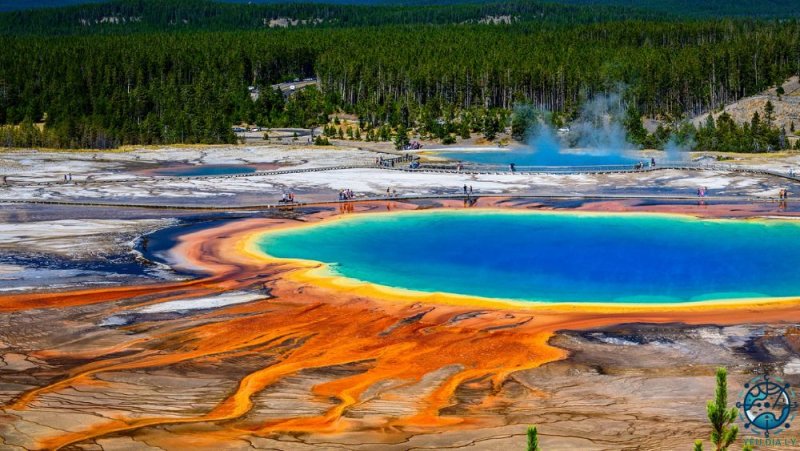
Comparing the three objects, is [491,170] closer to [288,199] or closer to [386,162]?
[386,162]

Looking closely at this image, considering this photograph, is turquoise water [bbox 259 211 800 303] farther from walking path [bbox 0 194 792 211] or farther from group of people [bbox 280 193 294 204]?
group of people [bbox 280 193 294 204]

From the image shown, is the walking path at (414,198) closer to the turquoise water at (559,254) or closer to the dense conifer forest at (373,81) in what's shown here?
the turquoise water at (559,254)

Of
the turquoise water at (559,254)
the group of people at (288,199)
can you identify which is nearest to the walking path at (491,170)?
the group of people at (288,199)

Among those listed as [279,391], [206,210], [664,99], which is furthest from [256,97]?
[279,391]

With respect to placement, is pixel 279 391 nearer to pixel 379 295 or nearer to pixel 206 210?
pixel 379 295

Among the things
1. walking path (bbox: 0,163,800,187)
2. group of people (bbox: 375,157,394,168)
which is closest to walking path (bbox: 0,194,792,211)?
walking path (bbox: 0,163,800,187)

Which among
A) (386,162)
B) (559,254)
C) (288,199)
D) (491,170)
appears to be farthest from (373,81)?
(559,254)
